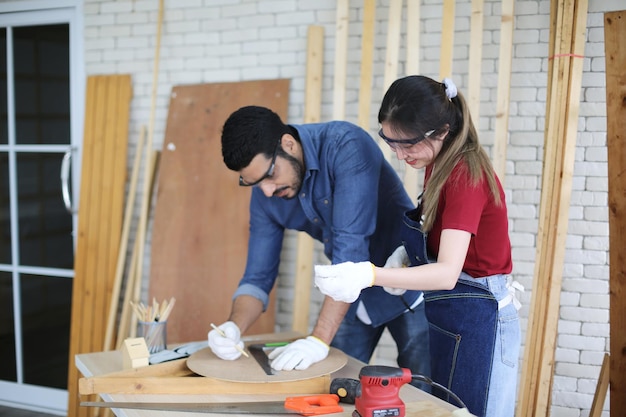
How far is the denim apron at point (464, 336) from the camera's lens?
1.75 m

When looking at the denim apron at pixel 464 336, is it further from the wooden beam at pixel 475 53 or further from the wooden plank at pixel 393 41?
the wooden plank at pixel 393 41

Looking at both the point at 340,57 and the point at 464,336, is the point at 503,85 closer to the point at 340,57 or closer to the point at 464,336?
the point at 340,57

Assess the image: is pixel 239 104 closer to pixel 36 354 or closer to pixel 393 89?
pixel 393 89

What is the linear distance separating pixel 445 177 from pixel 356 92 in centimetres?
181

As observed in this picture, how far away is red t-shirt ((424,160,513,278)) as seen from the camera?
1618 mm

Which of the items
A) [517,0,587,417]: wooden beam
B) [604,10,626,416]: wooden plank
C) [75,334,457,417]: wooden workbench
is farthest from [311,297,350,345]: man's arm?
[517,0,587,417]: wooden beam

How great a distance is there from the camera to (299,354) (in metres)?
1.83

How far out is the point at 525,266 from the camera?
125 inches

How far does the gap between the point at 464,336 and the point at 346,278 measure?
44cm

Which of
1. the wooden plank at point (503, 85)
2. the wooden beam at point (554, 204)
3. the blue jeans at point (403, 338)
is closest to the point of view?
the blue jeans at point (403, 338)

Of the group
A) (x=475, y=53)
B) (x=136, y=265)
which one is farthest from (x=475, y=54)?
(x=136, y=265)

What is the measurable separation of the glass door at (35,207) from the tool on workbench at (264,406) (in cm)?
257

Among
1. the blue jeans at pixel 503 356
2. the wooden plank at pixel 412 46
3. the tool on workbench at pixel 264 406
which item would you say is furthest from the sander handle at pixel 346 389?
the wooden plank at pixel 412 46

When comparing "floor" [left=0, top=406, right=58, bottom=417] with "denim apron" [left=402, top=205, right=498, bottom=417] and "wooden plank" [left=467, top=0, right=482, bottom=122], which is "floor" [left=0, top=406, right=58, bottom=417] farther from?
"wooden plank" [left=467, top=0, right=482, bottom=122]
